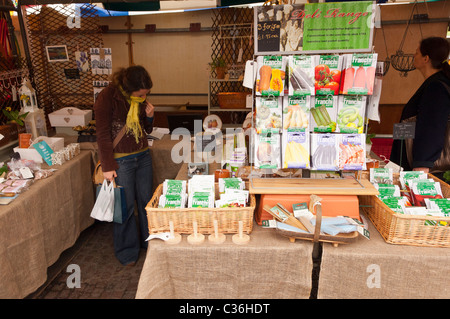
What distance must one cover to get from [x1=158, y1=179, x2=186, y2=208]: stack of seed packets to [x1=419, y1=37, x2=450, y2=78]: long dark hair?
6.52 feet

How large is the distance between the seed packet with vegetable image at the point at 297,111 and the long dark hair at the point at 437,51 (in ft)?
4.34

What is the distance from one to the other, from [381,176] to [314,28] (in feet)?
3.09

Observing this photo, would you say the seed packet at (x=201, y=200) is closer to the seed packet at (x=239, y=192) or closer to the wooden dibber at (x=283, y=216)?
the seed packet at (x=239, y=192)

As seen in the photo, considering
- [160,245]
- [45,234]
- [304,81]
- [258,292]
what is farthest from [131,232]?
[304,81]

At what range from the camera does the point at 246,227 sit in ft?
5.37

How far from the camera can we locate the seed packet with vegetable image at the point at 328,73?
160 cm

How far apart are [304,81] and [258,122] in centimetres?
30

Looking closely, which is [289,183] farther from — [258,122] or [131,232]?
[131,232]

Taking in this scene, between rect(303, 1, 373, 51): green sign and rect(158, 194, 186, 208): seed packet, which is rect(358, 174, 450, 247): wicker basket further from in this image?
rect(158, 194, 186, 208): seed packet

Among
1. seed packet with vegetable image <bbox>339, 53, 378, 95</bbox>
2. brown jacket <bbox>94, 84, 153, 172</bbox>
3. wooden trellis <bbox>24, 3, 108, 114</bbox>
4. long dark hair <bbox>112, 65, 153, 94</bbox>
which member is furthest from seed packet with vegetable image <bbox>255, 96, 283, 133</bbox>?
wooden trellis <bbox>24, 3, 108, 114</bbox>

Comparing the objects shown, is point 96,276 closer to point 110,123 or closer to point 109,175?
point 109,175

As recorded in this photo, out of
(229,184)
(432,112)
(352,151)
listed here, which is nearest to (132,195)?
(229,184)

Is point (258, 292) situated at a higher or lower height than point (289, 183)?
lower

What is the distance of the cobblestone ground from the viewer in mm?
2438
